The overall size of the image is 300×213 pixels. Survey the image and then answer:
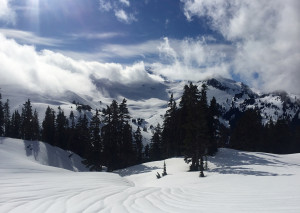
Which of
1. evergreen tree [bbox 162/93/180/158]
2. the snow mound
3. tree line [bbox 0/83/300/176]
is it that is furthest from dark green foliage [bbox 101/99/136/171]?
the snow mound

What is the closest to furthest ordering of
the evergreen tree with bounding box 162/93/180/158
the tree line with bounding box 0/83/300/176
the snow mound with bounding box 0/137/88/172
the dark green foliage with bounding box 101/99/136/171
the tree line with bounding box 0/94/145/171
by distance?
the tree line with bounding box 0/83/300/176, the tree line with bounding box 0/94/145/171, the dark green foliage with bounding box 101/99/136/171, the snow mound with bounding box 0/137/88/172, the evergreen tree with bounding box 162/93/180/158

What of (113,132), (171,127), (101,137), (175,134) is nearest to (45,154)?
(101,137)

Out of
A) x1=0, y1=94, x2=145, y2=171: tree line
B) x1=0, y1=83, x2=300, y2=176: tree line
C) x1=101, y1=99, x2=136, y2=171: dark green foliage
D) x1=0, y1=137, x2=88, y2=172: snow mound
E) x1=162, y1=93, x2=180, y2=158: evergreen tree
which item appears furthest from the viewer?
x1=162, y1=93, x2=180, y2=158: evergreen tree

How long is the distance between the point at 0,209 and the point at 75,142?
67.4 metres

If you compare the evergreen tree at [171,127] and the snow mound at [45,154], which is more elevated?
the evergreen tree at [171,127]

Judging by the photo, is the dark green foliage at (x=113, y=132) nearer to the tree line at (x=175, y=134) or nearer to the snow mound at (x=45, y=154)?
the tree line at (x=175, y=134)

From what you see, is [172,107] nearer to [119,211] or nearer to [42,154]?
[42,154]

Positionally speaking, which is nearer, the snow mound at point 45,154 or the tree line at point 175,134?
the tree line at point 175,134

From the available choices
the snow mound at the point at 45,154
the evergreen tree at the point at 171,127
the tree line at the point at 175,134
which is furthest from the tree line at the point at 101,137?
the evergreen tree at the point at 171,127

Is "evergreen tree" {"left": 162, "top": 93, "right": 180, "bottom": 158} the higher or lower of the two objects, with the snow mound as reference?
higher

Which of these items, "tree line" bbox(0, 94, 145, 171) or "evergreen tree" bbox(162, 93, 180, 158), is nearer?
"tree line" bbox(0, 94, 145, 171)

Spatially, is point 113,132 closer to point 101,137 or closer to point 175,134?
point 101,137

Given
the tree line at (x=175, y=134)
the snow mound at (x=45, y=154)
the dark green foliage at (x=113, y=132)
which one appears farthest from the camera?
the snow mound at (x=45, y=154)

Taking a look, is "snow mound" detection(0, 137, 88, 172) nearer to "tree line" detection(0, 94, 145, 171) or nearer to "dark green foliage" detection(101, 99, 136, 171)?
"tree line" detection(0, 94, 145, 171)
